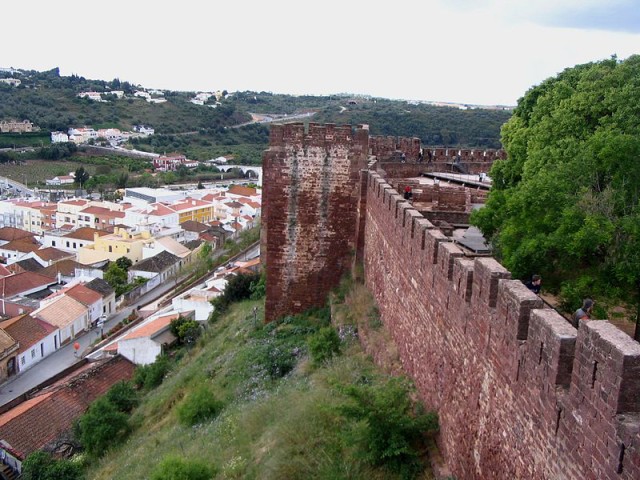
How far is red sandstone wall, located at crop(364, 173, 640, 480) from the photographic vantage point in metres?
3.91

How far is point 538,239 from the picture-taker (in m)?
8.28

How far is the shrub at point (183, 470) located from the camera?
902 cm

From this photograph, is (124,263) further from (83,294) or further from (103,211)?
(103,211)

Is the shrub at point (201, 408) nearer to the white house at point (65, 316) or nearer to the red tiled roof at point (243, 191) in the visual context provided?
the white house at point (65, 316)

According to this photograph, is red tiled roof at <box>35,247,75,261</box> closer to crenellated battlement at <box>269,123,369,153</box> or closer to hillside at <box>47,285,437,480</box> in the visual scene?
hillside at <box>47,285,437,480</box>

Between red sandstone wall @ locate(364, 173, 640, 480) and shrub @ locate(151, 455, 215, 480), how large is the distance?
10.6ft

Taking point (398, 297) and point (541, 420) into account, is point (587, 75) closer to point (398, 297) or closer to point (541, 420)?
point (398, 297)

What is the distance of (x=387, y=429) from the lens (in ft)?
24.0

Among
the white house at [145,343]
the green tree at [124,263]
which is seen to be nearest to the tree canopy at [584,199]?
the white house at [145,343]

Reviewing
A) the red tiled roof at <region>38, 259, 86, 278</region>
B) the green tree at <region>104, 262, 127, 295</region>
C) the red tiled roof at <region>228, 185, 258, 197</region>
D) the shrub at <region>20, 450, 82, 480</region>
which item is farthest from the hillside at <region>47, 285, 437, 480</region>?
the red tiled roof at <region>228, 185, 258, 197</region>

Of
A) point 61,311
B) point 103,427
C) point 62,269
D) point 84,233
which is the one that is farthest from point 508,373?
point 84,233

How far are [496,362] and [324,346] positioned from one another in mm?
6501

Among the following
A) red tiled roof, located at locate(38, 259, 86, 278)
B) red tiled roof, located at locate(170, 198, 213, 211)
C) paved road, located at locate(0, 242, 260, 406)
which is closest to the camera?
paved road, located at locate(0, 242, 260, 406)

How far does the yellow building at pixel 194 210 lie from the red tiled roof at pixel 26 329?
26400 mm
